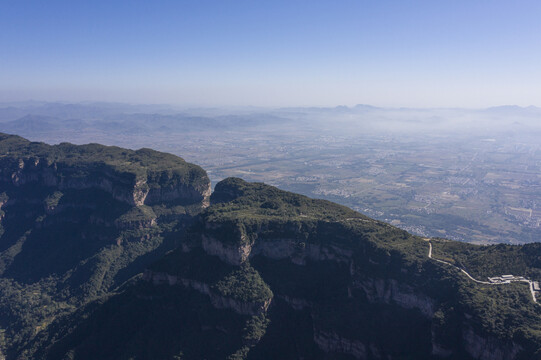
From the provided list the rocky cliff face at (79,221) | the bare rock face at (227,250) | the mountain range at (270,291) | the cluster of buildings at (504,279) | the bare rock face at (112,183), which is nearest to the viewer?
the mountain range at (270,291)

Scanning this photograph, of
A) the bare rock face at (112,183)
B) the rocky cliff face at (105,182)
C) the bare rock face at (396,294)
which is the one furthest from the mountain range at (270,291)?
the rocky cliff face at (105,182)

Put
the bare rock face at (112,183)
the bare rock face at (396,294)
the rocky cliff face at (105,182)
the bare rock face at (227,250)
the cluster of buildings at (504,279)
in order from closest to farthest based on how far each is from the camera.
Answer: the cluster of buildings at (504,279)
the bare rock face at (396,294)
the bare rock face at (227,250)
the bare rock face at (112,183)
the rocky cliff face at (105,182)

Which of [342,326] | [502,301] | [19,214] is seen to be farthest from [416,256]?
[19,214]

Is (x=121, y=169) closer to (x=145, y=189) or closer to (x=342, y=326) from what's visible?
(x=145, y=189)

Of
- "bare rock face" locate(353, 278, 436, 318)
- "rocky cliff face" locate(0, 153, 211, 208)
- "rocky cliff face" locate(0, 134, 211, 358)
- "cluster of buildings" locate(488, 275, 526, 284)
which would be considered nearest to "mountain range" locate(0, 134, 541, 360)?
"bare rock face" locate(353, 278, 436, 318)

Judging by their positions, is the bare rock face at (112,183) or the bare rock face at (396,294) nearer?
the bare rock face at (396,294)

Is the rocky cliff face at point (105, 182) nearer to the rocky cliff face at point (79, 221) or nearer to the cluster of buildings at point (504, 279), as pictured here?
the rocky cliff face at point (79, 221)

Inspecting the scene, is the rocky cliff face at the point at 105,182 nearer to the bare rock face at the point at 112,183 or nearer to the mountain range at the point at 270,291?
the bare rock face at the point at 112,183

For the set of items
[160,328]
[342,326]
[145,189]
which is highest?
[145,189]

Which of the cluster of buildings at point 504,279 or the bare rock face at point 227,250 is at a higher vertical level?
the cluster of buildings at point 504,279

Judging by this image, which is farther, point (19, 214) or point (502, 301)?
point (19, 214)

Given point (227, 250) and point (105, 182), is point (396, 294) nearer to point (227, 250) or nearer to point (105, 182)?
point (227, 250)
